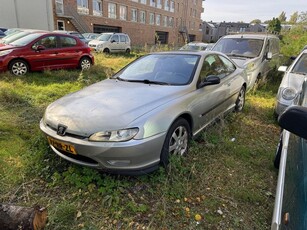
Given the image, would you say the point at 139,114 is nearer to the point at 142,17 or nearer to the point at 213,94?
the point at 213,94

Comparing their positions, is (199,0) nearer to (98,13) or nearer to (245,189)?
(98,13)

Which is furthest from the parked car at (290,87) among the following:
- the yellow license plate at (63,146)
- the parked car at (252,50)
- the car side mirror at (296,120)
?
the yellow license plate at (63,146)

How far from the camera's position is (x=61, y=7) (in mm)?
25391

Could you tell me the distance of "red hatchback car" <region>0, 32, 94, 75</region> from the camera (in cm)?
759

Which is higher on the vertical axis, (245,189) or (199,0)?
(199,0)

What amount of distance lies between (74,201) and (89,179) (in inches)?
12.3

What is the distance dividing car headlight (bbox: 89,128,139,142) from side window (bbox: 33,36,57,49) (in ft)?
22.1

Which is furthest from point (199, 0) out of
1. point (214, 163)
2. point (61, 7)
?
point (214, 163)

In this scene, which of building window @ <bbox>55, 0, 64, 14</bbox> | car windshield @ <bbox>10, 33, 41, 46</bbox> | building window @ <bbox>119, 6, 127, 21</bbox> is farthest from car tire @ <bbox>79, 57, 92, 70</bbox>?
building window @ <bbox>119, 6, 127, 21</bbox>

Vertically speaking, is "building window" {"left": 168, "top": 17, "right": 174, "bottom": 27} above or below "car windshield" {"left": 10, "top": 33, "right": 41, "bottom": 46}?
above

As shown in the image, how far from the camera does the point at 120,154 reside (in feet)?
8.49

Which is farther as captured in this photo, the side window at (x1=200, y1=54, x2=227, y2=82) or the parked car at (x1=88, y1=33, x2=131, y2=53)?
the parked car at (x1=88, y1=33, x2=131, y2=53)

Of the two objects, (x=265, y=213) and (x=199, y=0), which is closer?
(x=265, y=213)

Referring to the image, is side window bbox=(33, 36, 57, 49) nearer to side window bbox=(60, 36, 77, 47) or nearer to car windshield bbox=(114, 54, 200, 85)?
side window bbox=(60, 36, 77, 47)
